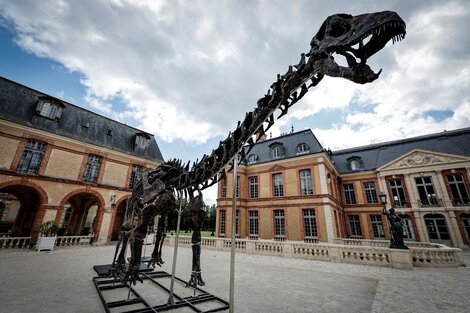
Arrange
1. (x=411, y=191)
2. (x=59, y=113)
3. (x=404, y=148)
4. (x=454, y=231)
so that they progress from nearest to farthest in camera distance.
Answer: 1. (x=59, y=113)
2. (x=454, y=231)
3. (x=411, y=191)
4. (x=404, y=148)

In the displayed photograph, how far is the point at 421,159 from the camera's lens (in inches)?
796

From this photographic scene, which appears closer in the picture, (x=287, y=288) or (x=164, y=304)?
(x=164, y=304)

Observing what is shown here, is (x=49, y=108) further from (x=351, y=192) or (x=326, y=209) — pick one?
(x=351, y=192)

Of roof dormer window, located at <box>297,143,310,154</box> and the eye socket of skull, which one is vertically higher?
roof dormer window, located at <box>297,143,310,154</box>

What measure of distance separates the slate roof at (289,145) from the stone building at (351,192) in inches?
4.1

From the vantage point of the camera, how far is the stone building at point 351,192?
17703 millimetres

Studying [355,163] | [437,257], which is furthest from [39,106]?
[355,163]

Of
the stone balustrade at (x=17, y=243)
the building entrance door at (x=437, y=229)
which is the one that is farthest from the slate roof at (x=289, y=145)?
the stone balustrade at (x=17, y=243)

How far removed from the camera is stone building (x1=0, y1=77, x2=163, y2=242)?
43.3ft

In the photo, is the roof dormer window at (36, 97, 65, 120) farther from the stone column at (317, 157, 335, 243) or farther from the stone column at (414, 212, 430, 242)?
the stone column at (414, 212, 430, 242)

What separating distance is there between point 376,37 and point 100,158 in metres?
19.7

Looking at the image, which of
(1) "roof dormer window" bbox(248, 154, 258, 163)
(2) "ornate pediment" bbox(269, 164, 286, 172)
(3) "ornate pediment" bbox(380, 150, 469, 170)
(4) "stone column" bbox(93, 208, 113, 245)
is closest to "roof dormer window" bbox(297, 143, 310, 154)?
(2) "ornate pediment" bbox(269, 164, 286, 172)

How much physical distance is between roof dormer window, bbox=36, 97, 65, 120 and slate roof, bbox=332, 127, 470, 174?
2933 cm

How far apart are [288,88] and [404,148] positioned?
90.0ft
